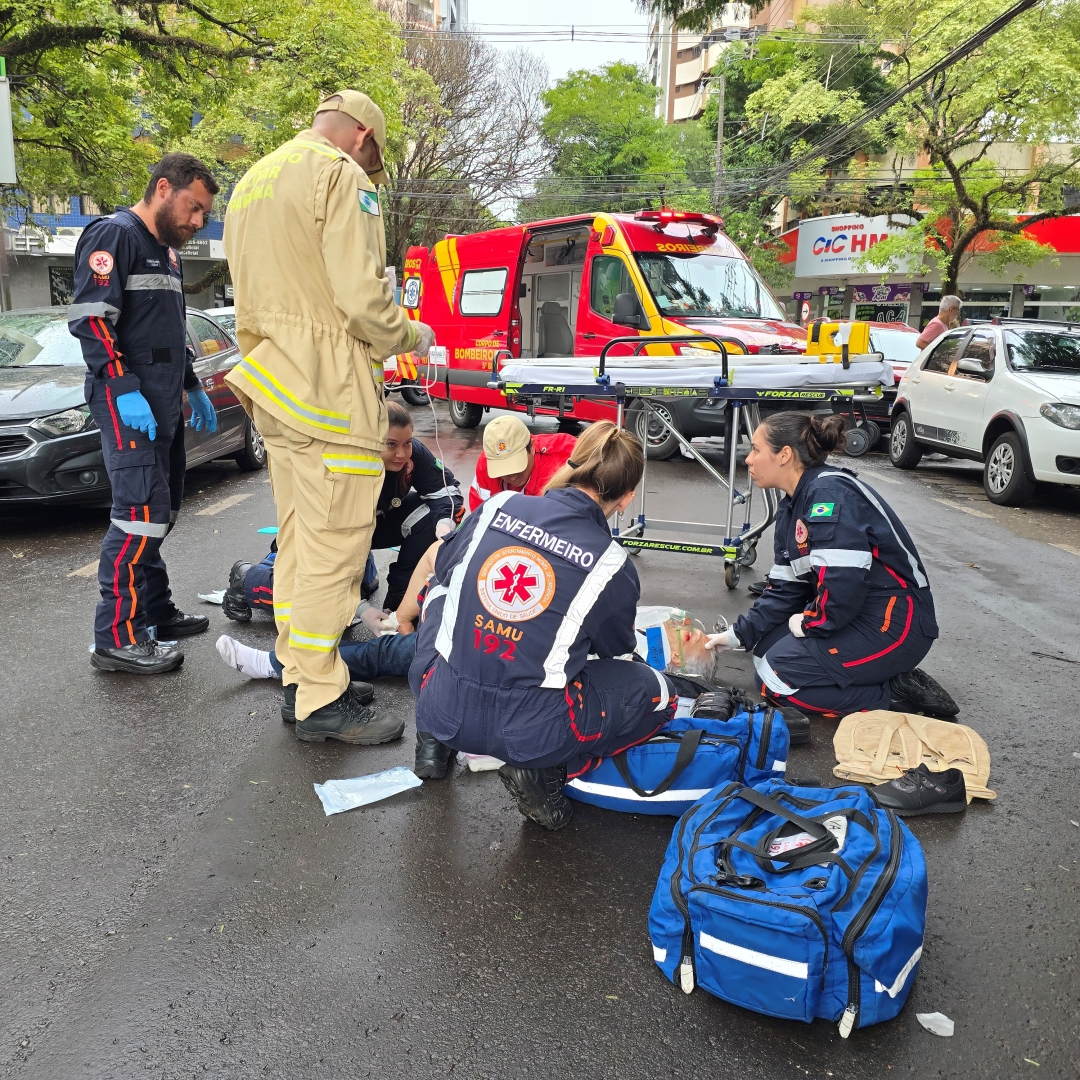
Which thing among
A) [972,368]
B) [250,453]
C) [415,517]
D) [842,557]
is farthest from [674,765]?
[972,368]

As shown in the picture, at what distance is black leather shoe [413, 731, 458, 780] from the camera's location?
335cm

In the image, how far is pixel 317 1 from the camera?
1784 cm

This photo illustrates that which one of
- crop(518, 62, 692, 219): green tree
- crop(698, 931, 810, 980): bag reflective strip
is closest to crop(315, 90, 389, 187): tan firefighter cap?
crop(698, 931, 810, 980): bag reflective strip

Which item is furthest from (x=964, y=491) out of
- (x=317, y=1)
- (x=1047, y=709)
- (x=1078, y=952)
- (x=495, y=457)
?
(x=317, y=1)

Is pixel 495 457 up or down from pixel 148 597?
up

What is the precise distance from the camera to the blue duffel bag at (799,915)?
2133mm

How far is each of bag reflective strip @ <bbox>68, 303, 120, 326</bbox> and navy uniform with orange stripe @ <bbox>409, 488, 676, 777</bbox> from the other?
213cm

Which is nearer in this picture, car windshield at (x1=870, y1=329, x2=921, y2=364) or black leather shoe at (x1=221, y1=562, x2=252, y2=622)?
black leather shoe at (x1=221, y1=562, x2=252, y2=622)

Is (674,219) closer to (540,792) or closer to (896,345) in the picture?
(896,345)

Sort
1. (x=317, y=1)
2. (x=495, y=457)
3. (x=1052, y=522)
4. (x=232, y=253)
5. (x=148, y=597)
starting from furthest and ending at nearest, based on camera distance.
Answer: (x=317, y=1)
(x=1052, y=522)
(x=148, y=597)
(x=495, y=457)
(x=232, y=253)

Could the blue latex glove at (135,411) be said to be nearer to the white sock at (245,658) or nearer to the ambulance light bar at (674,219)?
the white sock at (245,658)

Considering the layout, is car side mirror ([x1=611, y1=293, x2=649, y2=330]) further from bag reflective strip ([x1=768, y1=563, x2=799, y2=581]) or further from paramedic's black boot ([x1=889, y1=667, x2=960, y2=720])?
paramedic's black boot ([x1=889, y1=667, x2=960, y2=720])

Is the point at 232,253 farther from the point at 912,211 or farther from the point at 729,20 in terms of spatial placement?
the point at 729,20

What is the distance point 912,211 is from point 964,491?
65.9ft
